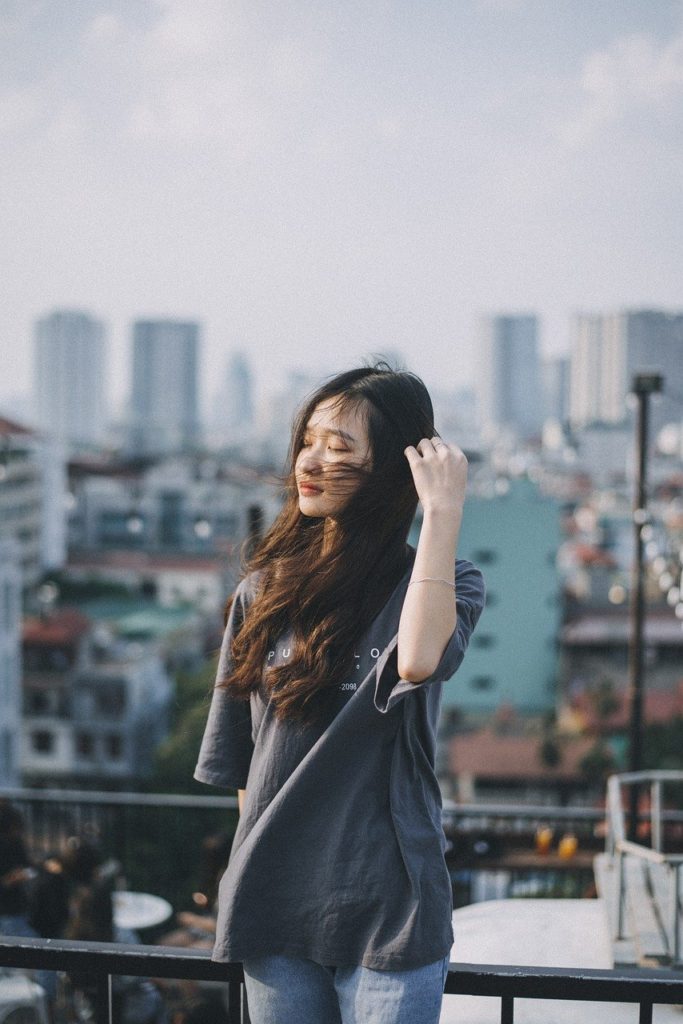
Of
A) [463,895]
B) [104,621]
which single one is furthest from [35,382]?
[463,895]

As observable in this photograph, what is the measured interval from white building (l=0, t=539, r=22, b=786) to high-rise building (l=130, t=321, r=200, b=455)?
78.3 meters

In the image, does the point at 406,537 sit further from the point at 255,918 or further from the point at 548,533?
the point at 548,533

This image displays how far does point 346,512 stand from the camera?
4.46 feet

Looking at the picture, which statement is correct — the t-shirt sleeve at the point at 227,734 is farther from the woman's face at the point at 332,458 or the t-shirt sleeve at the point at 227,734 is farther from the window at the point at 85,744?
the window at the point at 85,744

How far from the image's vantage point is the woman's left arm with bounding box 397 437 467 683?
1.21 metres

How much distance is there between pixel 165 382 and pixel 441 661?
11674 centimetres

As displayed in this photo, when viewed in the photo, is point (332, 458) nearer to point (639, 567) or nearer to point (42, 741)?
point (639, 567)

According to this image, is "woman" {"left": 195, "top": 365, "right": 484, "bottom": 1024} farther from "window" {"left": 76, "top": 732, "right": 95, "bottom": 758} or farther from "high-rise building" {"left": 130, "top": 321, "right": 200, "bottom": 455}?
"high-rise building" {"left": 130, "top": 321, "right": 200, "bottom": 455}

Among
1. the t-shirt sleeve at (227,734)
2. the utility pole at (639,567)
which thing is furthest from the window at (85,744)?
the t-shirt sleeve at (227,734)

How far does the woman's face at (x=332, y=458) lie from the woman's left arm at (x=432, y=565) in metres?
0.08

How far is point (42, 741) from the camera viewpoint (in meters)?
35.2

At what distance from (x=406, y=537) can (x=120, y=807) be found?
3783mm

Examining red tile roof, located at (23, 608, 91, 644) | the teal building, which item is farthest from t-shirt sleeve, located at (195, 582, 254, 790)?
red tile roof, located at (23, 608, 91, 644)

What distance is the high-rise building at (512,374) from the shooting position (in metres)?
85.1
